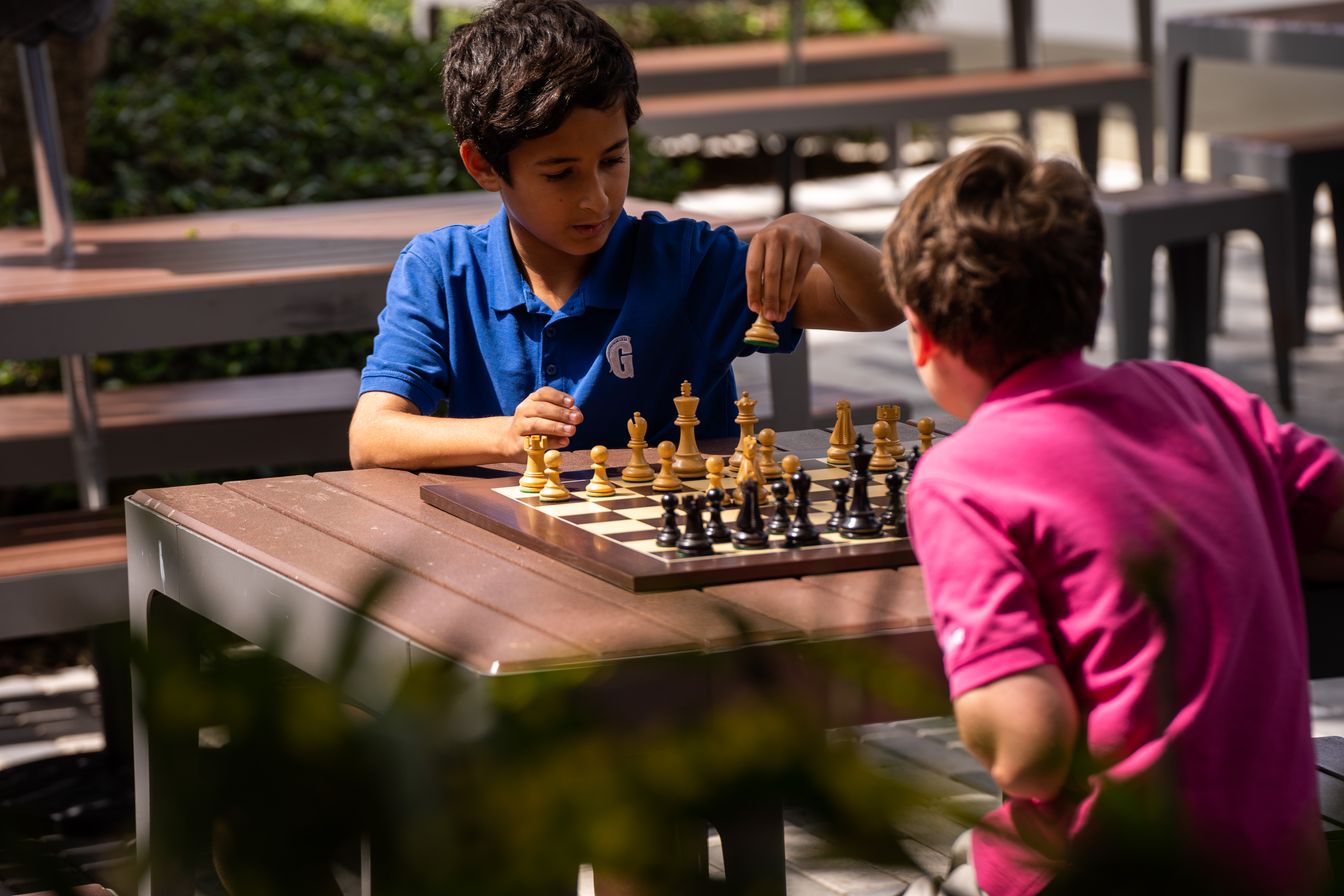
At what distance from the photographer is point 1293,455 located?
191 cm

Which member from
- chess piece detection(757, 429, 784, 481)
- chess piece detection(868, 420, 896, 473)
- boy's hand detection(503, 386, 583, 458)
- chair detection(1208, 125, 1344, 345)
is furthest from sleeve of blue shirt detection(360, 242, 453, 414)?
chair detection(1208, 125, 1344, 345)

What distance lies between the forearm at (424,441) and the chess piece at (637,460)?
0.48 ft

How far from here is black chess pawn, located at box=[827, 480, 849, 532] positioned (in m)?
2.28

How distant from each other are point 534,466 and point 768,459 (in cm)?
32

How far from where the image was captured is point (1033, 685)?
5.28ft

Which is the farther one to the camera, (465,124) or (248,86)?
(248,86)

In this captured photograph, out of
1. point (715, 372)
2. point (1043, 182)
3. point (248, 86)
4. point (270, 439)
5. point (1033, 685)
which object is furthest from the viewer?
point (248, 86)

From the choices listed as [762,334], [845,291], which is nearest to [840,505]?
[762,334]

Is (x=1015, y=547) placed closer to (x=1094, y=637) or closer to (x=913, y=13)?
(x=1094, y=637)

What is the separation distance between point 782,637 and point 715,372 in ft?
4.23

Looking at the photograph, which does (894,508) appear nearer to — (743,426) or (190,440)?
(743,426)

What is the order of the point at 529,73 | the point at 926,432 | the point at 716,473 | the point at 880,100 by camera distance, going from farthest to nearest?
the point at 880,100
the point at 529,73
the point at 926,432
the point at 716,473

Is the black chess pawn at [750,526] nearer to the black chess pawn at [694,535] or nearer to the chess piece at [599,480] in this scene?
the black chess pawn at [694,535]

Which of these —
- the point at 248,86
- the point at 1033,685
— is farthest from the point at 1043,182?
the point at 248,86
